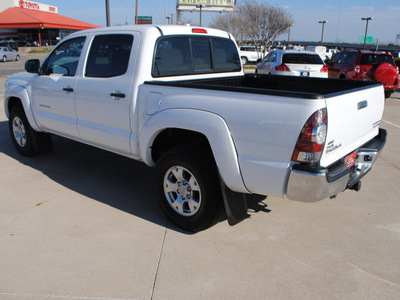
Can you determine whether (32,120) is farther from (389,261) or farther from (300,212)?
(389,261)

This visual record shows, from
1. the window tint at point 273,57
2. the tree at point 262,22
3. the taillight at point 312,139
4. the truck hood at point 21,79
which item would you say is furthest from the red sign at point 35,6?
the taillight at point 312,139

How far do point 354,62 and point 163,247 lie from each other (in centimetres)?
1151

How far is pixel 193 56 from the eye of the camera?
4.34 m

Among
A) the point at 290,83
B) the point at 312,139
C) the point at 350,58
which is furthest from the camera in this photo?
the point at 350,58

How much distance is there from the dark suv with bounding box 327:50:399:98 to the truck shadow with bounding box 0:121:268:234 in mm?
9346

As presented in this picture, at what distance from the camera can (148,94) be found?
142 inches

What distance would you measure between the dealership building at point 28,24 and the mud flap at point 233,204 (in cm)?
5304

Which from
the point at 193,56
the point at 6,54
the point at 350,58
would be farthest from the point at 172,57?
the point at 6,54

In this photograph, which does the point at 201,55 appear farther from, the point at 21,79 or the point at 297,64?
the point at 297,64

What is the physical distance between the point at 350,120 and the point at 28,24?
180 feet

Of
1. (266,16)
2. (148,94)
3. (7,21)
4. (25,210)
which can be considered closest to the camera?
(148,94)

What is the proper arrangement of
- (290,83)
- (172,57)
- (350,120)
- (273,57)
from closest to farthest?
1. (350,120)
2. (172,57)
3. (290,83)
4. (273,57)

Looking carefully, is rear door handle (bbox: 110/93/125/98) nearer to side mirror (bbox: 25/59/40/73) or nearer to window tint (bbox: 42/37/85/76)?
window tint (bbox: 42/37/85/76)

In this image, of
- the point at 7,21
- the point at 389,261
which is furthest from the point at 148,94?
the point at 7,21
